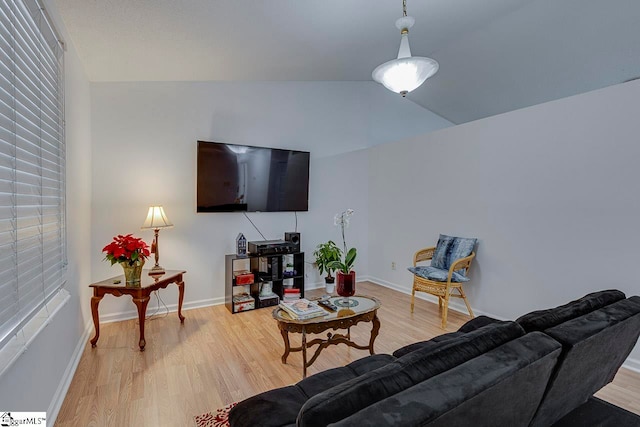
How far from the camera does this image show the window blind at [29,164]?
1312mm

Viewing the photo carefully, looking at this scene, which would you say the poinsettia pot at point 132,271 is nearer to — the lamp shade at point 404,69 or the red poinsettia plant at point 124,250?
the red poinsettia plant at point 124,250

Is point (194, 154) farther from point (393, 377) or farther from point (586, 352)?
point (586, 352)

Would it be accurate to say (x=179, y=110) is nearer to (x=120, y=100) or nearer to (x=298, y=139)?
(x=120, y=100)

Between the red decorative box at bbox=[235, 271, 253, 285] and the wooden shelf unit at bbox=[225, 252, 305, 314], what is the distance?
0.06m

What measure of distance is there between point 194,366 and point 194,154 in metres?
2.35

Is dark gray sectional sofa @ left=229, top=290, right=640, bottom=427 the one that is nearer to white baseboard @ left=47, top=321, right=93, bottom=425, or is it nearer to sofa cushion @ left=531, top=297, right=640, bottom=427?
sofa cushion @ left=531, top=297, right=640, bottom=427

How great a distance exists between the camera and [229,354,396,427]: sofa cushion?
1230 mm

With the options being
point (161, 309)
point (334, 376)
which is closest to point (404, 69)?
point (334, 376)

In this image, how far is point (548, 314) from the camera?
4.55ft

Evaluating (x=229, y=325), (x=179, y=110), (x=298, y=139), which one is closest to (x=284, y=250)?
(x=229, y=325)

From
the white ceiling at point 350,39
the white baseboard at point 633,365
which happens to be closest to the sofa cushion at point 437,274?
the white baseboard at point 633,365

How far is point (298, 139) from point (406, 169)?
161cm

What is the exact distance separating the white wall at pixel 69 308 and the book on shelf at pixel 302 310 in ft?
4.57

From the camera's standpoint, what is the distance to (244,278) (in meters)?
3.72
